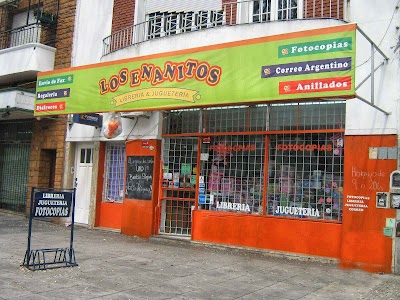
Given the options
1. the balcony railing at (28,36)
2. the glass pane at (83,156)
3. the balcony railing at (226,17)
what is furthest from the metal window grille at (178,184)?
the balcony railing at (28,36)

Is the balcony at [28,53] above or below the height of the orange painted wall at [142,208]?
above

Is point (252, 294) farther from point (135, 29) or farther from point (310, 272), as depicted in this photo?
point (135, 29)

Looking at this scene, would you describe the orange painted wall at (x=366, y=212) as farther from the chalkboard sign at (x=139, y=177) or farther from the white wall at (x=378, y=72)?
the chalkboard sign at (x=139, y=177)

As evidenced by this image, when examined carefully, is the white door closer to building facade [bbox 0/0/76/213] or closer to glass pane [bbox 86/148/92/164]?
glass pane [bbox 86/148/92/164]

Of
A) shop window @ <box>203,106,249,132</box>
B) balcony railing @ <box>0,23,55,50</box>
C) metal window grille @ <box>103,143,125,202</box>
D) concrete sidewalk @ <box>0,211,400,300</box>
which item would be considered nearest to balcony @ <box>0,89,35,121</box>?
balcony railing @ <box>0,23,55,50</box>

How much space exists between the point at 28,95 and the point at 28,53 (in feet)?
4.99

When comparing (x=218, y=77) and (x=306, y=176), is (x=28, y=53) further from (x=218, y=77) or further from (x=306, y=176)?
(x=306, y=176)

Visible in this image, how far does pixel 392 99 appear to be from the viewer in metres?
8.77

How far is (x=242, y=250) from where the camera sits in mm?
10266

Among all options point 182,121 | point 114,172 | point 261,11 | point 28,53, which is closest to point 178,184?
point 182,121

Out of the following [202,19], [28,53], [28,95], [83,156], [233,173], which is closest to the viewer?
[233,173]

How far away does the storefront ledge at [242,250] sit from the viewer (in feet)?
30.6

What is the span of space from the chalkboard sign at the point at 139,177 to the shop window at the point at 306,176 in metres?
3.54

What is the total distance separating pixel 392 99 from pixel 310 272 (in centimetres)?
379
